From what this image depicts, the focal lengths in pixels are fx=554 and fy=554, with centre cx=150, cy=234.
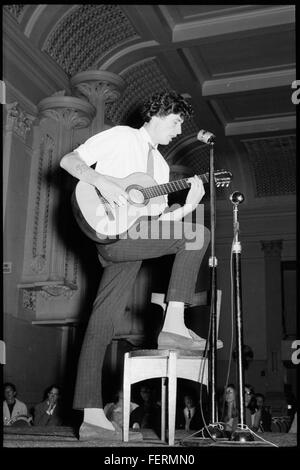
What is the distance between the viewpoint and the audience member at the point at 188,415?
7155 mm

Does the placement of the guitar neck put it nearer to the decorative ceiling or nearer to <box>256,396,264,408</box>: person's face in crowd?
the decorative ceiling

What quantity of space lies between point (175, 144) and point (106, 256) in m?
9.01

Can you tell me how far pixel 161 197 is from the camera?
319cm

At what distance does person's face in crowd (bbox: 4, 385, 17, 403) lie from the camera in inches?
260

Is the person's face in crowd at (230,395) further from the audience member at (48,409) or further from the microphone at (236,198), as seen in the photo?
the microphone at (236,198)

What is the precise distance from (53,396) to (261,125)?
285 inches

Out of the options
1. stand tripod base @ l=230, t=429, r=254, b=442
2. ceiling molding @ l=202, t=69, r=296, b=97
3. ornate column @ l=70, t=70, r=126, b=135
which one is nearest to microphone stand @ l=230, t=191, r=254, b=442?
stand tripod base @ l=230, t=429, r=254, b=442

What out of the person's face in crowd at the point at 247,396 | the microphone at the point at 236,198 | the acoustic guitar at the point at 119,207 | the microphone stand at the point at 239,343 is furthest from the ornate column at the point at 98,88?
the microphone stand at the point at 239,343

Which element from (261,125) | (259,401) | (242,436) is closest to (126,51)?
(261,125)

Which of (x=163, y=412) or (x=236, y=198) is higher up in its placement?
(x=236, y=198)

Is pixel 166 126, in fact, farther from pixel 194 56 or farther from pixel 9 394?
pixel 194 56

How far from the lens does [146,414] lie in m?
7.37

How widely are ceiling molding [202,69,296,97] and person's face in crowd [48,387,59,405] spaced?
594 centimetres
